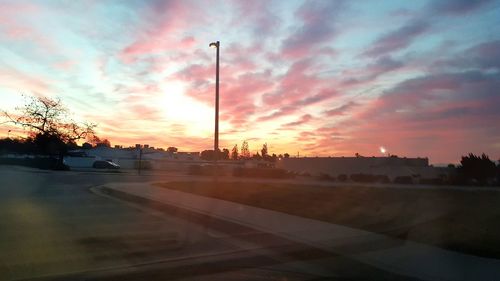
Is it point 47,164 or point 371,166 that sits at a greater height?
point 371,166

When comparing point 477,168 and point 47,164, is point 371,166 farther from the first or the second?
point 47,164

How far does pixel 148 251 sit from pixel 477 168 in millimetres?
60101

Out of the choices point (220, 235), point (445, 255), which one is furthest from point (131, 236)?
point (445, 255)

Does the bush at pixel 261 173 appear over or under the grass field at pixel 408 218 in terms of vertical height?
over

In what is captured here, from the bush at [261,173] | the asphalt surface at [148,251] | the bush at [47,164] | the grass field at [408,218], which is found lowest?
the asphalt surface at [148,251]

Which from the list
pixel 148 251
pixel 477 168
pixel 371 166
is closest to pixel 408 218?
pixel 148 251

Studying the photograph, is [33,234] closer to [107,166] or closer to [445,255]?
[445,255]

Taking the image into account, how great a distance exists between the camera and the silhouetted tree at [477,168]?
200 feet

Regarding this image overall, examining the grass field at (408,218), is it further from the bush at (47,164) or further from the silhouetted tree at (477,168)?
the silhouetted tree at (477,168)

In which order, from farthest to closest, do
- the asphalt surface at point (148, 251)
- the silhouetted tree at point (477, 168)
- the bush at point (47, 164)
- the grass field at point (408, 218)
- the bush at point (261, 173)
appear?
the silhouetted tree at point (477, 168) < the bush at point (261, 173) < the bush at point (47, 164) < the grass field at point (408, 218) < the asphalt surface at point (148, 251)

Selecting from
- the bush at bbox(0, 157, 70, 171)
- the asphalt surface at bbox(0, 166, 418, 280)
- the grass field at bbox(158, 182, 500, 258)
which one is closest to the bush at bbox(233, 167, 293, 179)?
→ the bush at bbox(0, 157, 70, 171)

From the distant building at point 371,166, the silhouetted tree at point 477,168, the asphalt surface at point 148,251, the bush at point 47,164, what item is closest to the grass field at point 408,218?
the asphalt surface at point 148,251

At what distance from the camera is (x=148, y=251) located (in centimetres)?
919

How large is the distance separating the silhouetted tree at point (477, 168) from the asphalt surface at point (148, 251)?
180ft
